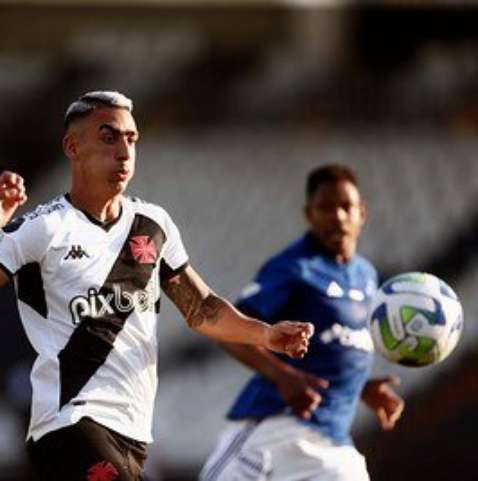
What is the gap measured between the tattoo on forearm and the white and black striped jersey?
1.03 feet

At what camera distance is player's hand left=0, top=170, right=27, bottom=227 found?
6.13 metres

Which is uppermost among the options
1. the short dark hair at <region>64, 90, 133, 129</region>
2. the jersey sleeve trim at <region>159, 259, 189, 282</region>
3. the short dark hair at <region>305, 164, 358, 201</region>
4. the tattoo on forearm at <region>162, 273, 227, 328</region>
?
the short dark hair at <region>64, 90, 133, 129</region>

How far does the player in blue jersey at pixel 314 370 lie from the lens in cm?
799

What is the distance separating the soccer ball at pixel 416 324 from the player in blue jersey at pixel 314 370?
390 mm

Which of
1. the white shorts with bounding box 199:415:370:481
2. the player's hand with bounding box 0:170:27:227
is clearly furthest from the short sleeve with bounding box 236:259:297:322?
the player's hand with bounding box 0:170:27:227

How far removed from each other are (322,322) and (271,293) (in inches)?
10.9

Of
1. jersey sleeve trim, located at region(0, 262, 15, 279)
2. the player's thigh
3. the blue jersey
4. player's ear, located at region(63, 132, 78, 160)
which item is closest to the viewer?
jersey sleeve trim, located at region(0, 262, 15, 279)

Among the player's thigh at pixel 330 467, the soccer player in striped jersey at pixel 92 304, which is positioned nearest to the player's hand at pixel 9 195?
the soccer player in striped jersey at pixel 92 304

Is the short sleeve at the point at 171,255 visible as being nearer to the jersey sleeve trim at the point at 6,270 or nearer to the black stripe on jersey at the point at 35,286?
the black stripe on jersey at the point at 35,286

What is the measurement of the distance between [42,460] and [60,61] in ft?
36.2

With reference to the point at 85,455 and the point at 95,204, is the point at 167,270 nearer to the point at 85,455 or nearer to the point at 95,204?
the point at 95,204

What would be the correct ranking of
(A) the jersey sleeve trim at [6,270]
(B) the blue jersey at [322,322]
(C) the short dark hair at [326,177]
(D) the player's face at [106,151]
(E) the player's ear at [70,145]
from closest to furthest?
(A) the jersey sleeve trim at [6,270] < (D) the player's face at [106,151] < (E) the player's ear at [70,145] < (B) the blue jersey at [322,322] < (C) the short dark hair at [326,177]

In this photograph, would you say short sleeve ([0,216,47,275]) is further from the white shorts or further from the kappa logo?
the white shorts

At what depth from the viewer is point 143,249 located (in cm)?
636
